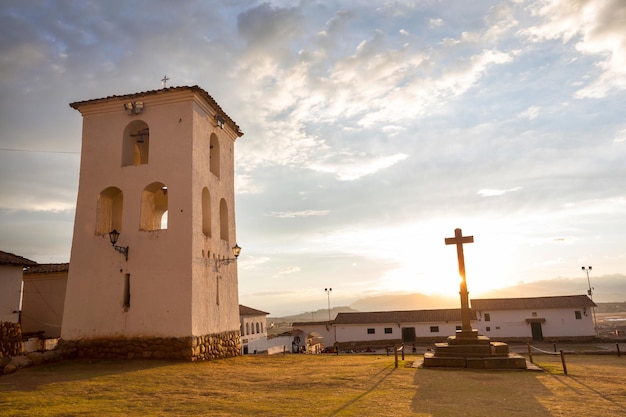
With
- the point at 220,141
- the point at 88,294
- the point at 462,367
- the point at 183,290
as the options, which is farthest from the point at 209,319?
the point at 462,367

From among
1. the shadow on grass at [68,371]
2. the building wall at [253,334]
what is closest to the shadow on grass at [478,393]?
the shadow on grass at [68,371]

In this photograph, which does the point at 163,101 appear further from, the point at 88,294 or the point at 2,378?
the point at 2,378

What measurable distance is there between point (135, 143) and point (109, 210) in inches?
122

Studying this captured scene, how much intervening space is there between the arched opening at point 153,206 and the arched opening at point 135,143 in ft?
5.00

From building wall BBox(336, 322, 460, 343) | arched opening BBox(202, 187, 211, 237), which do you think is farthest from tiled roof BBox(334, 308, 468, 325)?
arched opening BBox(202, 187, 211, 237)

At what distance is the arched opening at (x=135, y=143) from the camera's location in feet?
57.6

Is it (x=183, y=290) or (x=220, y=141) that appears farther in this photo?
(x=220, y=141)

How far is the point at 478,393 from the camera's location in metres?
9.38

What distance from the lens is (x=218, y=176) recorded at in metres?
19.2

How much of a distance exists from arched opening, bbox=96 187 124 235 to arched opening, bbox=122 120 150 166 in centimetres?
140

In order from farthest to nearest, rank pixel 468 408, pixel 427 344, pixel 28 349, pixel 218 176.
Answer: pixel 427 344, pixel 218 176, pixel 28 349, pixel 468 408

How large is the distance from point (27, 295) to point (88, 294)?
27.8ft

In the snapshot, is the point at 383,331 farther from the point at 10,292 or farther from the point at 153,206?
the point at 10,292

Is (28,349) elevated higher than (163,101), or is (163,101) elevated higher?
(163,101)
